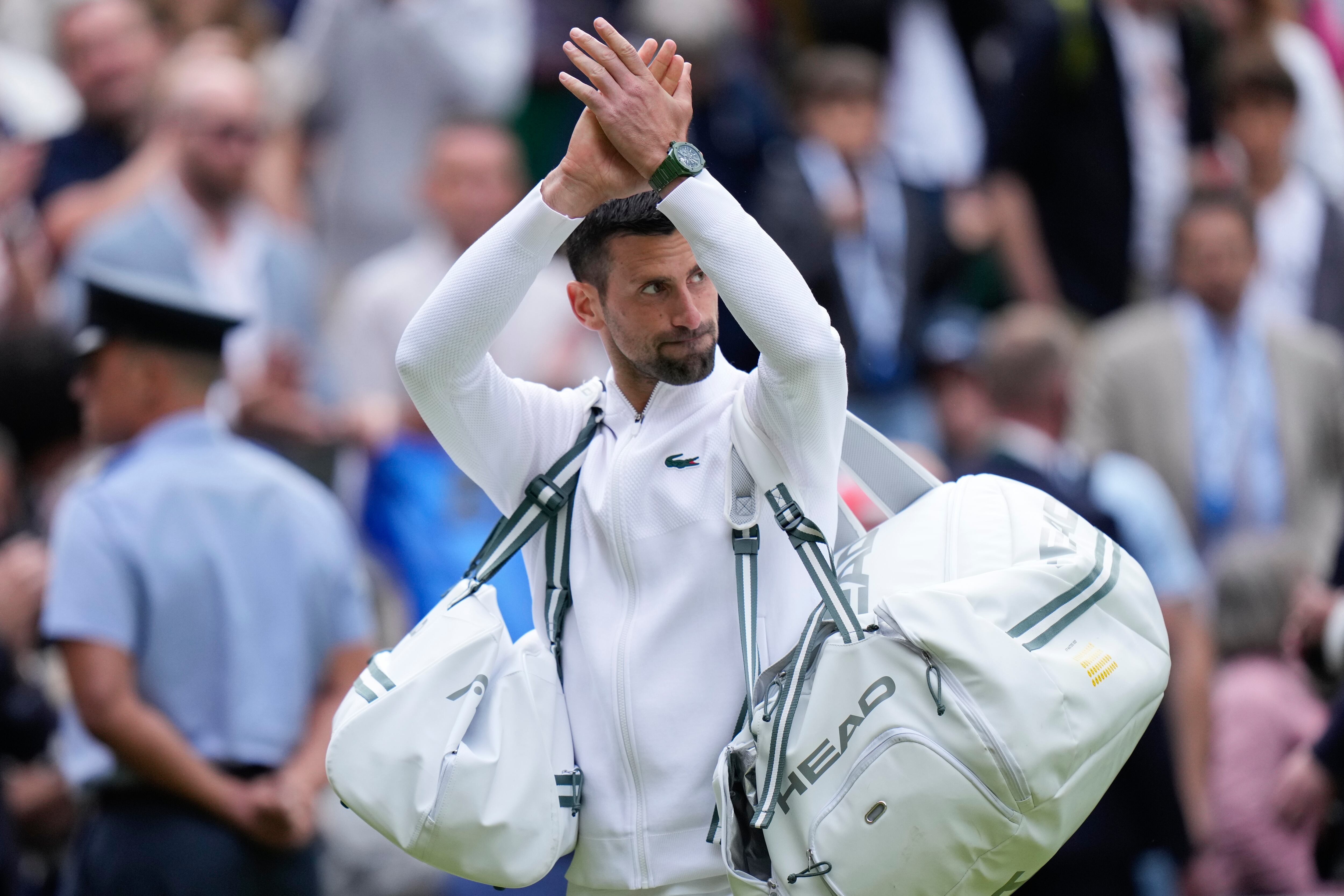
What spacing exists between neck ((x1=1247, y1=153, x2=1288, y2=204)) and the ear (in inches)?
236

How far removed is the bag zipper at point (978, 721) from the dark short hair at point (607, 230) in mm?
779

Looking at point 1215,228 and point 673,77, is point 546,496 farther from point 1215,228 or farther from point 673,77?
point 1215,228

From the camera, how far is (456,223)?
271 inches

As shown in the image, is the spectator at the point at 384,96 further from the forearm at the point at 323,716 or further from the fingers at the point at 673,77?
the fingers at the point at 673,77

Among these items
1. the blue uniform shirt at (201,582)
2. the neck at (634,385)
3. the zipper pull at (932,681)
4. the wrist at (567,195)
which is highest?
the wrist at (567,195)

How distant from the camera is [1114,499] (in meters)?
5.45

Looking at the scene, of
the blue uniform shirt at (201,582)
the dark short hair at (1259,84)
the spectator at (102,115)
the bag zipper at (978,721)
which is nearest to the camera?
the bag zipper at (978,721)

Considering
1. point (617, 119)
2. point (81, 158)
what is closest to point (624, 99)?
point (617, 119)

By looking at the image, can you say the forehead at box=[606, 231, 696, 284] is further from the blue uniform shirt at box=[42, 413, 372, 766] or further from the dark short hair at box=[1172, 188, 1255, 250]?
the dark short hair at box=[1172, 188, 1255, 250]

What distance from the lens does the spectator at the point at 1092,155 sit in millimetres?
8305

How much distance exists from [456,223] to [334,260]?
1.40 metres

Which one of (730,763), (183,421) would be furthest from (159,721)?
(730,763)

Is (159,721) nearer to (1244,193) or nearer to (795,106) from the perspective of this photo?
(795,106)

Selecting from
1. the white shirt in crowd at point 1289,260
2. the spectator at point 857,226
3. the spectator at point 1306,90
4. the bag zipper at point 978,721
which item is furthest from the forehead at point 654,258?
the spectator at point 1306,90
